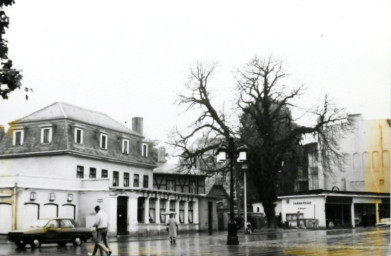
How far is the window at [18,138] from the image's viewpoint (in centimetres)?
5169

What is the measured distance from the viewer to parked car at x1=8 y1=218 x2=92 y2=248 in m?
29.7

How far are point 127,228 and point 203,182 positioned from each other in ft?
69.9

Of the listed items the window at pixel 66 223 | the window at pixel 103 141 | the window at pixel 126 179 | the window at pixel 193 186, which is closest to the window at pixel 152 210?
the window at pixel 126 179

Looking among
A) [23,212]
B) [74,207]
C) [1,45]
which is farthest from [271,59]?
[1,45]

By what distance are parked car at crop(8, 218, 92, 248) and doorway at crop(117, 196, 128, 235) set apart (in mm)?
13375

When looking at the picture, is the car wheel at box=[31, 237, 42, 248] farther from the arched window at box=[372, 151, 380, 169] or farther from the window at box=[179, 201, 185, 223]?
the arched window at box=[372, 151, 380, 169]

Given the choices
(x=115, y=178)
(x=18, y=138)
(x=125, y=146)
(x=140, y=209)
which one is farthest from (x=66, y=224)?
(x=125, y=146)

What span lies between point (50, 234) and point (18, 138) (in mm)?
23358

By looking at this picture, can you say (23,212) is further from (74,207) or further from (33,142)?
(33,142)

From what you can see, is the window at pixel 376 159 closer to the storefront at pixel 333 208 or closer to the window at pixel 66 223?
the storefront at pixel 333 208

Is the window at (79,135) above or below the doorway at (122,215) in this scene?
above

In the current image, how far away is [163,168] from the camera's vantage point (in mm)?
67062

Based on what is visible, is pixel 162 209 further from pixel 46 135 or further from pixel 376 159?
pixel 376 159

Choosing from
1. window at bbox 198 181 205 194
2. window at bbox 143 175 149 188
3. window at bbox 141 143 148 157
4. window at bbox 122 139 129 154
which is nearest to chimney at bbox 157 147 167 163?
window at bbox 198 181 205 194
